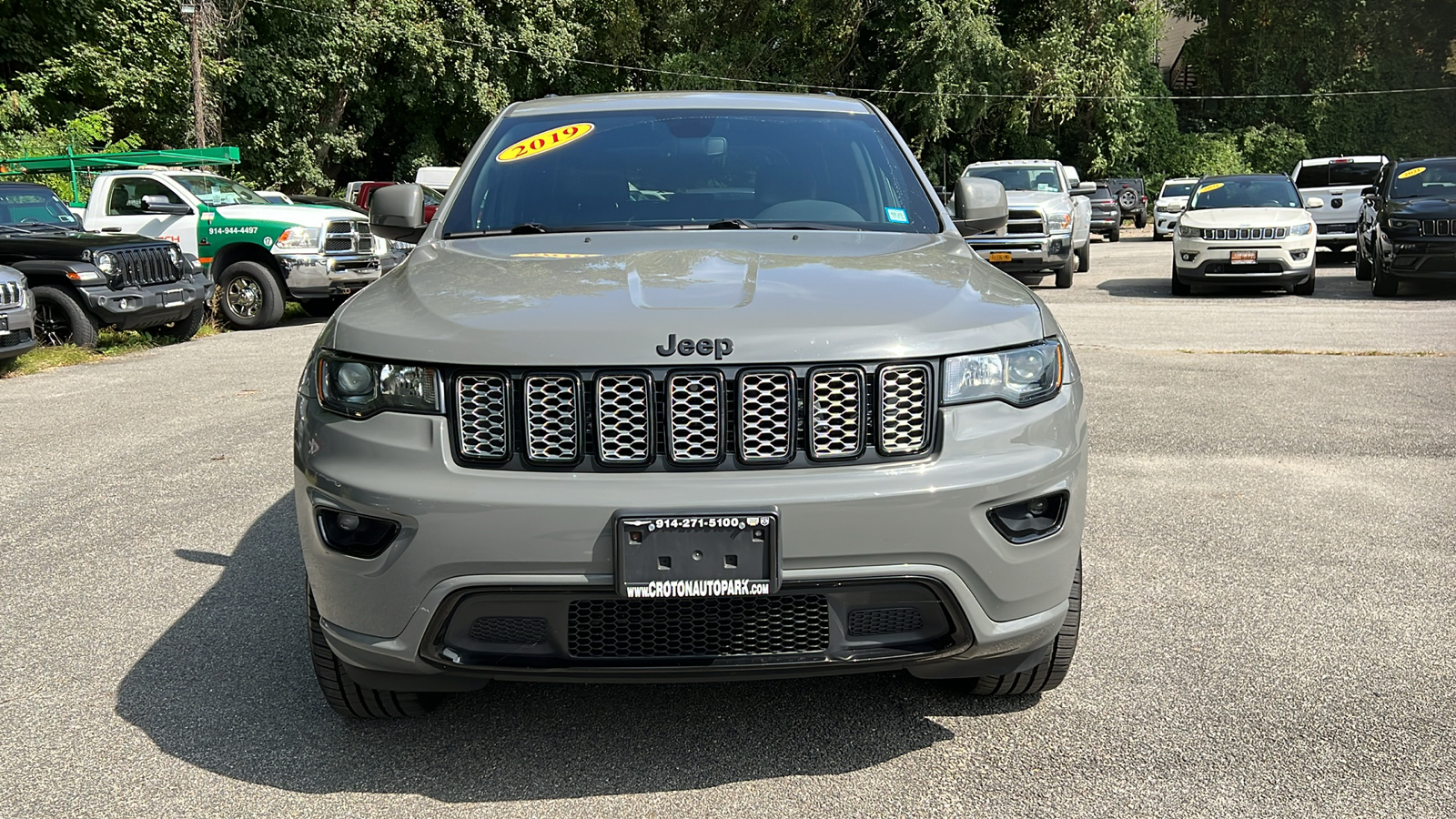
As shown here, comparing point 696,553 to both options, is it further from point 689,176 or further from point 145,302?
point 145,302

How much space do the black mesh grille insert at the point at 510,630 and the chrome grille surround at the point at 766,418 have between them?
0.59 meters

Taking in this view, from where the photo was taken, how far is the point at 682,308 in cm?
287

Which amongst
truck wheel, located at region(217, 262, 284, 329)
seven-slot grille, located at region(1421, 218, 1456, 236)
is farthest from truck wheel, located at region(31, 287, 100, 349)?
seven-slot grille, located at region(1421, 218, 1456, 236)

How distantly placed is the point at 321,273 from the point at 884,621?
541 inches

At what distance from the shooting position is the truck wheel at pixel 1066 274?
59.8 feet

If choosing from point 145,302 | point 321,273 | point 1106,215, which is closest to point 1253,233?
point 321,273

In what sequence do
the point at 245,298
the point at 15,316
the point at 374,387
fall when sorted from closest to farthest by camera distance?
1. the point at 374,387
2. the point at 15,316
3. the point at 245,298

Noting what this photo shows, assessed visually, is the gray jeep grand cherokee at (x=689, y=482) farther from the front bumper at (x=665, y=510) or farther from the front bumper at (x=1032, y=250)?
the front bumper at (x=1032, y=250)

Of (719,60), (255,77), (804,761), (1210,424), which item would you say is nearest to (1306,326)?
(1210,424)

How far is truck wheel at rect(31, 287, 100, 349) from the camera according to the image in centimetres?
1261

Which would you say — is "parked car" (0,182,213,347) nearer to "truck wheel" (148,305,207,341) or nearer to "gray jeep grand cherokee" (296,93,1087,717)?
"truck wheel" (148,305,207,341)

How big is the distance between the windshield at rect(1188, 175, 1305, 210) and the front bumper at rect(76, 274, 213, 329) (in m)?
12.4

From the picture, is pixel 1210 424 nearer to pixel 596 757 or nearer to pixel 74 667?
pixel 596 757

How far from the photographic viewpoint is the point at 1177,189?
33.2 m
